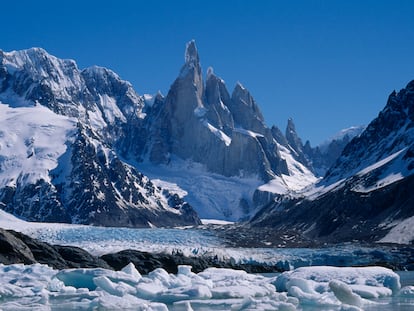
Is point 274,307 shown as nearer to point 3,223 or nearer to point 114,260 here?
point 114,260

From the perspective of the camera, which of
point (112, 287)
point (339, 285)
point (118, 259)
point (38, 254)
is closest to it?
point (339, 285)

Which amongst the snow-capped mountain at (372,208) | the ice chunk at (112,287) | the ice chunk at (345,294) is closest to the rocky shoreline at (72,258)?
the ice chunk at (112,287)

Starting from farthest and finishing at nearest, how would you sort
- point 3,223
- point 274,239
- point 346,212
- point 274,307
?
point 346,212
point 274,239
point 3,223
point 274,307

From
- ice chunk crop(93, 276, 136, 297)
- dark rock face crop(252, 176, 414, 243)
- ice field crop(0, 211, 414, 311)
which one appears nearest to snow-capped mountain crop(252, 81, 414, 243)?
dark rock face crop(252, 176, 414, 243)

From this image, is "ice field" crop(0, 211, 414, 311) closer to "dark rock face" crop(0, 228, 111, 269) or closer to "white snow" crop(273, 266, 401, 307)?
"white snow" crop(273, 266, 401, 307)

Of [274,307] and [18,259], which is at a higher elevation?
[18,259]

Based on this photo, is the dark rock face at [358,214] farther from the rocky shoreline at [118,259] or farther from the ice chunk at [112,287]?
the ice chunk at [112,287]

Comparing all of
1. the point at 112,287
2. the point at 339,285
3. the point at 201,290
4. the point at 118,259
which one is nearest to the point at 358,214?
the point at 118,259

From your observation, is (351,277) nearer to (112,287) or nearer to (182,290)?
(182,290)

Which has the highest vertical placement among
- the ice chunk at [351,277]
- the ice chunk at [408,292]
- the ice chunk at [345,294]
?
the ice chunk at [351,277]

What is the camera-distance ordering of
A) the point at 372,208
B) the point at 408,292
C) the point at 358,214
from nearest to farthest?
the point at 408,292, the point at 372,208, the point at 358,214

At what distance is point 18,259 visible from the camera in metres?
65.3

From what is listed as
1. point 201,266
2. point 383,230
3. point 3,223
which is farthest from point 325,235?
point 201,266

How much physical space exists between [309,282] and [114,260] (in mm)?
40359
